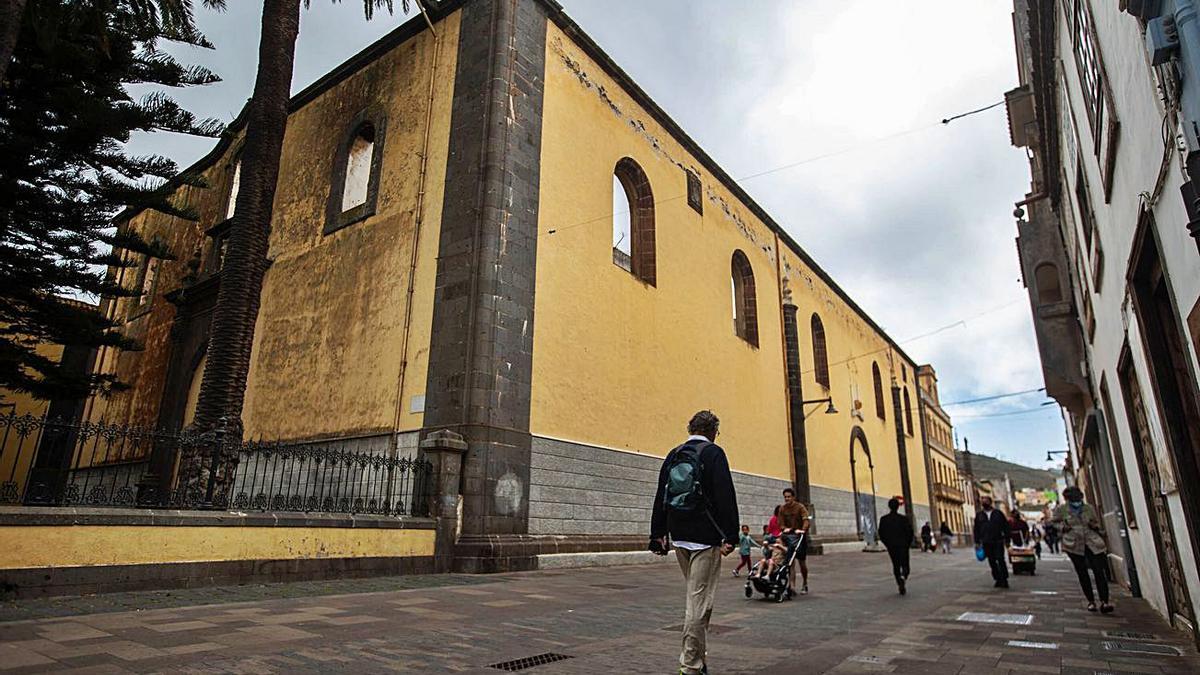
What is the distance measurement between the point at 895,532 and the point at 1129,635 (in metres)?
3.91

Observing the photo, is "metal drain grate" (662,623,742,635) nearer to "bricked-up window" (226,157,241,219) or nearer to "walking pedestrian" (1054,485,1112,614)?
"walking pedestrian" (1054,485,1112,614)

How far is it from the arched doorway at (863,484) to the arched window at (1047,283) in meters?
16.5

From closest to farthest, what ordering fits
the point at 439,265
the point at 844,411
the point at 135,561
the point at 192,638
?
the point at 192,638, the point at 135,561, the point at 439,265, the point at 844,411

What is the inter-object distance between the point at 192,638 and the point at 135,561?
8.33 feet

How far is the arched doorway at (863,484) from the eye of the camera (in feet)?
92.4

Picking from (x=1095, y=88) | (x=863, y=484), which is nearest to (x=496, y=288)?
(x=1095, y=88)

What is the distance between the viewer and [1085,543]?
787 cm

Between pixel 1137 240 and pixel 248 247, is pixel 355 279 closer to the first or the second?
pixel 248 247

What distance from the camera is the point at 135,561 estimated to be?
21.4 feet

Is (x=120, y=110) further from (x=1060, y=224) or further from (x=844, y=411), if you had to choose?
(x=844, y=411)

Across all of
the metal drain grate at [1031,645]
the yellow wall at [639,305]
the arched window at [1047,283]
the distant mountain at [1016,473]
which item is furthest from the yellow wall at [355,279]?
the distant mountain at [1016,473]

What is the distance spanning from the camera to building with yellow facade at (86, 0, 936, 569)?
11461 millimetres

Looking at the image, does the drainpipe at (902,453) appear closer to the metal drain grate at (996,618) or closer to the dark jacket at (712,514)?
the metal drain grate at (996,618)

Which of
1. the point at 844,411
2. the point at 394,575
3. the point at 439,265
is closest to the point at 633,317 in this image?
the point at 439,265
